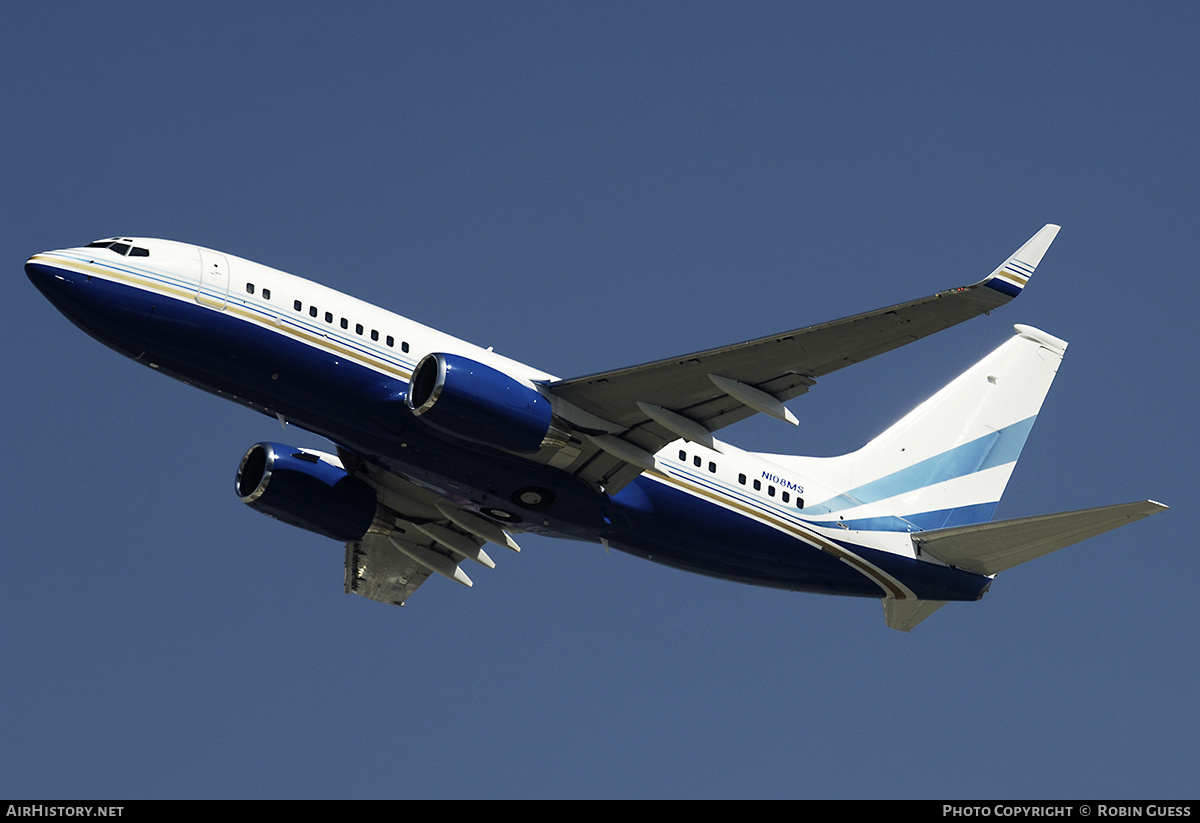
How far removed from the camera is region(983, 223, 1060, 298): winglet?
28641mm

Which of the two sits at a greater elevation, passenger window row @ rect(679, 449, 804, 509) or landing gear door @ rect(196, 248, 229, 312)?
landing gear door @ rect(196, 248, 229, 312)

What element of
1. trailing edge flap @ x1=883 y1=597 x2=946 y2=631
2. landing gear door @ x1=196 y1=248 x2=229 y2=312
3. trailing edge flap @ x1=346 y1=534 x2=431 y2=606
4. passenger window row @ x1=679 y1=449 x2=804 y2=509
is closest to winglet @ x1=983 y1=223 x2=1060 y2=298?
passenger window row @ x1=679 y1=449 x2=804 y2=509

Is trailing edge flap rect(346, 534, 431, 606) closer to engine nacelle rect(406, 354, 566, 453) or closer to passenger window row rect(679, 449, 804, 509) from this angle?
passenger window row rect(679, 449, 804, 509)

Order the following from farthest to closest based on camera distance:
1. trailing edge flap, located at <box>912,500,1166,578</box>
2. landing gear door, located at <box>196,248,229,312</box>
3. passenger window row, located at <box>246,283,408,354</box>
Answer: trailing edge flap, located at <box>912,500,1166,578</box> < passenger window row, located at <box>246,283,408,354</box> < landing gear door, located at <box>196,248,229,312</box>

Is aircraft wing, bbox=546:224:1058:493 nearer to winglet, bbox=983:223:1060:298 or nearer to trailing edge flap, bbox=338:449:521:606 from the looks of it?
winglet, bbox=983:223:1060:298

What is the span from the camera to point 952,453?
4400 centimetres

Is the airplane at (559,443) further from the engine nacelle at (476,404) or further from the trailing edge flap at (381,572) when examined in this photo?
the trailing edge flap at (381,572)

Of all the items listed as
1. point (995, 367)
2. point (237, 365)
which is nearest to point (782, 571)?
point (995, 367)

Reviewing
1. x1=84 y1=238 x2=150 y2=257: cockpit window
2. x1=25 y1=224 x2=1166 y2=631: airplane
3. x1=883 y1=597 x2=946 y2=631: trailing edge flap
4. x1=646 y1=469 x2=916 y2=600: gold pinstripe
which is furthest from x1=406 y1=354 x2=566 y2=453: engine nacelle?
x1=883 y1=597 x2=946 y2=631: trailing edge flap

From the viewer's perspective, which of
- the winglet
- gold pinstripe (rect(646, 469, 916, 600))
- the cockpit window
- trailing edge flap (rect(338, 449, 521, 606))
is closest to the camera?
the winglet

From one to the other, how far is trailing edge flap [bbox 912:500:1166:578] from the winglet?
272 inches

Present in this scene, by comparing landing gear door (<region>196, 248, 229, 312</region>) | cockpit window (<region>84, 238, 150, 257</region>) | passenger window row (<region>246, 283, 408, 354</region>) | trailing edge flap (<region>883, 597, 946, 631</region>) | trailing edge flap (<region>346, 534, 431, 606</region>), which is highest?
cockpit window (<region>84, 238, 150, 257</region>)

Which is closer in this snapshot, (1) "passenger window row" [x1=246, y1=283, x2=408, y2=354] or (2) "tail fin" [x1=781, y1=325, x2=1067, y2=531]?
(1) "passenger window row" [x1=246, y1=283, x2=408, y2=354]

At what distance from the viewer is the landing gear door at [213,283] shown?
34000mm
